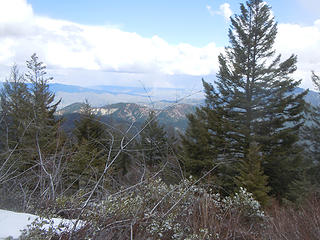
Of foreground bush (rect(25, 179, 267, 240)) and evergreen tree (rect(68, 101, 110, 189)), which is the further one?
evergreen tree (rect(68, 101, 110, 189))

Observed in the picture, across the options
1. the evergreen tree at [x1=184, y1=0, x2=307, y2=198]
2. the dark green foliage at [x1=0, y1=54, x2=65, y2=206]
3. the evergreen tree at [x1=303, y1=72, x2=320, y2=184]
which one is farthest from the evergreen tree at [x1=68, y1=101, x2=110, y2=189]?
the evergreen tree at [x1=303, y1=72, x2=320, y2=184]

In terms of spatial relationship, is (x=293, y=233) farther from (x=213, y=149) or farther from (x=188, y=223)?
(x=213, y=149)

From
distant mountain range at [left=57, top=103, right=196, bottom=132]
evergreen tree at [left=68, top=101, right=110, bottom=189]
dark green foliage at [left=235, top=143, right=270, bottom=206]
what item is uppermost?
distant mountain range at [left=57, top=103, right=196, bottom=132]

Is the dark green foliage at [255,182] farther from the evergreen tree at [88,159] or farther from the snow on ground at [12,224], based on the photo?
the snow on ground at [12,224]

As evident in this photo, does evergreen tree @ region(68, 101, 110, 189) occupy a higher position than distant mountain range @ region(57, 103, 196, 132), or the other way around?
distant mountain range @ region(57, 103, 196, 132)

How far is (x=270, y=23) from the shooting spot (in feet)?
57.6

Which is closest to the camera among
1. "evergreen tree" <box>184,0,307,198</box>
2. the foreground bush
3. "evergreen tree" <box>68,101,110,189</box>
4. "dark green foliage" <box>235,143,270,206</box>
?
the foreground bush

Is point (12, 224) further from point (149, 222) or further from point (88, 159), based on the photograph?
point (88, 159)

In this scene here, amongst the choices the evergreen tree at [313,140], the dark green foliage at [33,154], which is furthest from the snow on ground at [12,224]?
the evergreen tree at [313,140]

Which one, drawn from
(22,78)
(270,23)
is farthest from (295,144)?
(22,78)

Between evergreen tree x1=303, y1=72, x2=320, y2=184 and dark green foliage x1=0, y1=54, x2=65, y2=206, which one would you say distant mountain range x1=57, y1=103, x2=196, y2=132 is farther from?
evergreen tree x1=303, y1=72, x2=320, y2=184

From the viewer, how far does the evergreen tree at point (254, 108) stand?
16.7m

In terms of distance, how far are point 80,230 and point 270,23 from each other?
19229 mm

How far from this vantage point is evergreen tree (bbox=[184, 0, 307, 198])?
1670 cm
